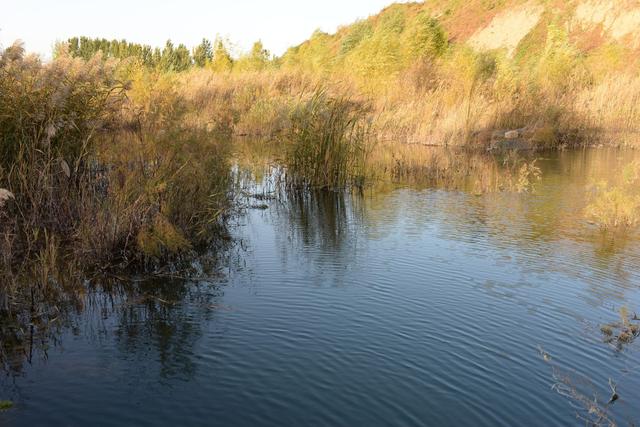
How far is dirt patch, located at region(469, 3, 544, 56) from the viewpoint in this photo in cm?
5825

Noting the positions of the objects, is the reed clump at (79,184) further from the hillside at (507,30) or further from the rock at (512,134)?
the hillside at (507,30)

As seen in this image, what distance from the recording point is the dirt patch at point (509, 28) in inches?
2293

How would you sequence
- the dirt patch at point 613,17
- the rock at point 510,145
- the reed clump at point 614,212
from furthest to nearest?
the dirt patch at point 613,17
the rock at point 510,145
the reed clump at point 614,212

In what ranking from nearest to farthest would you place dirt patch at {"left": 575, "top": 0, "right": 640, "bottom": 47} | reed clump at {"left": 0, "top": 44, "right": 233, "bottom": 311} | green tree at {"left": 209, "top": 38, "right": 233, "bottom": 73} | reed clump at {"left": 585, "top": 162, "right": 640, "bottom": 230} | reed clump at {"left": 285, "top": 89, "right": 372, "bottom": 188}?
1. reed clump at {"left": 0, "top": 44, "right": 233, "bottom": 311}
2. reed clump at {"left": 585, "top": 162, "right": 640, "bottom": 230}
3. reed clump at {"left": 285, "top": 89, "right": 372, "bottom": 188}
4. green tree at {"left": 209, "top": 38, "right": 233, "bottom": 73}
5. dirt patch at {"left": 575, "top": 0, "right": 640, "bottom": 47}

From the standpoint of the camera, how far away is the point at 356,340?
4.13 metres

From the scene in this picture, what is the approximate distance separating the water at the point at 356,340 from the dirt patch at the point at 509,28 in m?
54.3

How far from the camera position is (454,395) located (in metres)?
3.45

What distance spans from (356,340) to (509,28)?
62.5 meters

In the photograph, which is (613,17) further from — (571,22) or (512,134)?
(512,134)

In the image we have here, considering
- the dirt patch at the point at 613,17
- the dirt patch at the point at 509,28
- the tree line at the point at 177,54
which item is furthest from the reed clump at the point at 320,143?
the dirt patch at the point at 509,28

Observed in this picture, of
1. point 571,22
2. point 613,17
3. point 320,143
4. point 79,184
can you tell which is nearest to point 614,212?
point 320,143

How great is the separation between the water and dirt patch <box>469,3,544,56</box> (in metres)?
54.3

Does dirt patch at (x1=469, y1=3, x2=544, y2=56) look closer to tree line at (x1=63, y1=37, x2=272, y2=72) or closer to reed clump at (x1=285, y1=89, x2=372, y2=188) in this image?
tree line at (x1=63, y1=37, x2=272, y2=72)

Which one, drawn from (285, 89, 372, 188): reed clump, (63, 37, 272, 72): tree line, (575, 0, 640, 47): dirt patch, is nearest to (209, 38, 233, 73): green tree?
(63, 37, 272, 72): tree line
